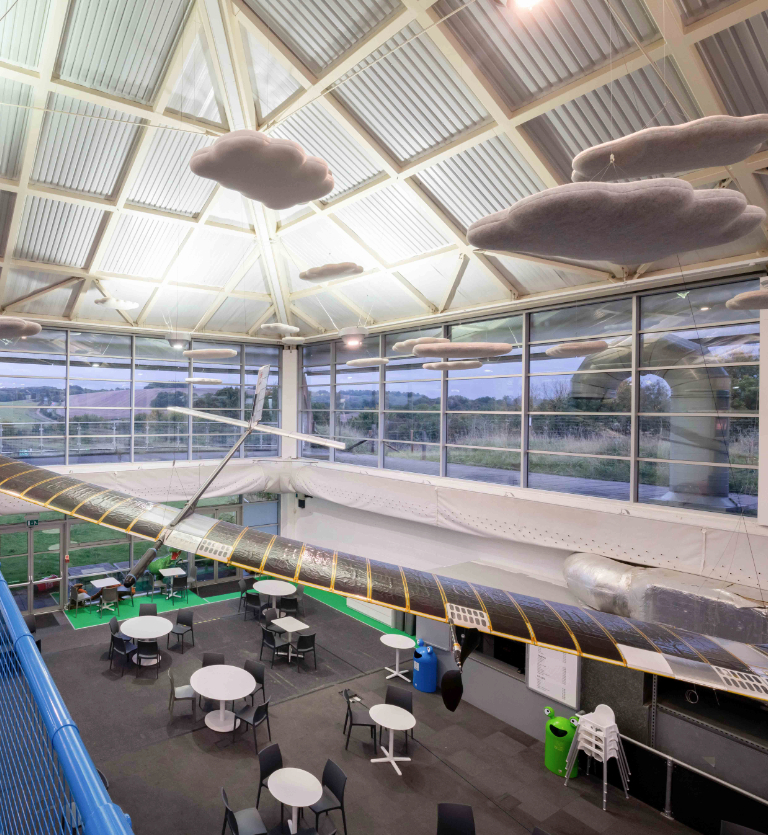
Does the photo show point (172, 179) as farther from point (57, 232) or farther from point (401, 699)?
point (401, 699)

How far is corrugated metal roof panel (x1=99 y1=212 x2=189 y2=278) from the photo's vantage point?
14.5 metres

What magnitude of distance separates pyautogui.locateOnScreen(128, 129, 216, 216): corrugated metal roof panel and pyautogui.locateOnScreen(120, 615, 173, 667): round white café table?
10.3 meters

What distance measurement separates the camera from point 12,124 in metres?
10.9

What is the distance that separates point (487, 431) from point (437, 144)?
786 centimetres

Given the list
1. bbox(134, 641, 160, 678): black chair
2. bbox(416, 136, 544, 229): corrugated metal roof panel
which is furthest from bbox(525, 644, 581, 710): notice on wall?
bbox(416, 136, 544, 229): corrugated metal roof panel

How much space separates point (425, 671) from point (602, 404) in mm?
7578

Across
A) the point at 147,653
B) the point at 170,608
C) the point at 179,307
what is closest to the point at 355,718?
the point at 147,653

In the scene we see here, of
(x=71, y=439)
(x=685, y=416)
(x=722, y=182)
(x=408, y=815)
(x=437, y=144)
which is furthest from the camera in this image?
(x=71, y=439)

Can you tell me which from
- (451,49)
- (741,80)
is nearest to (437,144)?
(451,49)

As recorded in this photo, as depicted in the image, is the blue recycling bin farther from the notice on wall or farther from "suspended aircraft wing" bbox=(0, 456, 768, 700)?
"suspended aircraft wing" bbox=(0, 456, 768, 700)

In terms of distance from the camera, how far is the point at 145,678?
12.6 metres

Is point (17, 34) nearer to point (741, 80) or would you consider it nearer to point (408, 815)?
point (741, 80)

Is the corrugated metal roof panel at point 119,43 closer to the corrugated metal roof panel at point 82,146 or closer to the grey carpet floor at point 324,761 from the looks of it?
the corrugated metal roof panel at point 82,146

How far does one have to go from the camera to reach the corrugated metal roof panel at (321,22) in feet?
29.1
